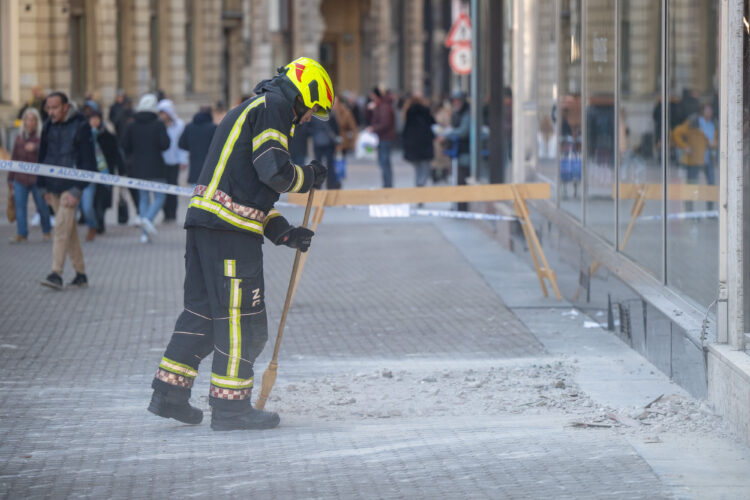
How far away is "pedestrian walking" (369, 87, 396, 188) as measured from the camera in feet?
77.4

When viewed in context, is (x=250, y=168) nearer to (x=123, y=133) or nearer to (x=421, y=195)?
(x=421, y=195)

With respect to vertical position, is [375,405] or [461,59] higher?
[461,59]

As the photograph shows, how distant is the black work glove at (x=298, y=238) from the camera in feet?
23.0

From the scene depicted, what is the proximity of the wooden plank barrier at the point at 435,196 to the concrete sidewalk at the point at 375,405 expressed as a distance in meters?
0.67

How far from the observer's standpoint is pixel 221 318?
6801 mm

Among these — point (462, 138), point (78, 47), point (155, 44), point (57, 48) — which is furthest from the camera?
point (155, 44)

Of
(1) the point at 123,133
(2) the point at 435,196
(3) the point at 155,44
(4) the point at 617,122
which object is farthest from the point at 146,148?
(3) the point at 155,44

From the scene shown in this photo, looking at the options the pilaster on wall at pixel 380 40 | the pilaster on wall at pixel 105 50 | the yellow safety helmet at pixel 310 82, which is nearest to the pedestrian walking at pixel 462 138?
the yellow safety helmet at pixel 310 82

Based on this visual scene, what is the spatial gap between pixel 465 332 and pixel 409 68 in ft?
162

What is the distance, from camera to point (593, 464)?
5.93 metres

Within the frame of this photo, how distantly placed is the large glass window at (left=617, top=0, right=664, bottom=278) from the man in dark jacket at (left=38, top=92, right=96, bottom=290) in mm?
4718

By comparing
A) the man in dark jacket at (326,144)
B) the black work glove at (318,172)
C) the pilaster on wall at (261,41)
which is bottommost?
the black work glove at (318,172)

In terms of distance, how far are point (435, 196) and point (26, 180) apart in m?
7.57

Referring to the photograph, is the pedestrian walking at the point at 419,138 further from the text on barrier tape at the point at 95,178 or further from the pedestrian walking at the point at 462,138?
the text on barrier tape at the point at 95,178
